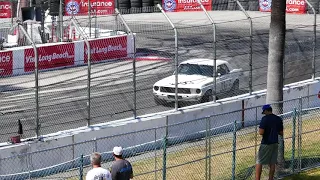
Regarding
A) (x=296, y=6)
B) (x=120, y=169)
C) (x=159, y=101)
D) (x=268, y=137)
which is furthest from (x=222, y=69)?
(x=120, y=169)

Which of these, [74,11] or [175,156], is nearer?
[175,156]

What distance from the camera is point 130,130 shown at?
2128cm

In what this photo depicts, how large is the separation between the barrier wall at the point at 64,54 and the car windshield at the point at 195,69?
207cm

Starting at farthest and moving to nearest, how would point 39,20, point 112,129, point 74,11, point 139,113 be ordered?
point 74,11, point 39,20, point 139,113, point 112,129

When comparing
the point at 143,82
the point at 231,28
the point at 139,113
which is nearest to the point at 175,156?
the point at 139,113

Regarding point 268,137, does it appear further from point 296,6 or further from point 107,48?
point 296,6

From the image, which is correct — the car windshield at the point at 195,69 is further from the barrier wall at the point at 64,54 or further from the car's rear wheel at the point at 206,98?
the barrier wall at the point at 64,54

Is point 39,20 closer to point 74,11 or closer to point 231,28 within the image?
point 74,11

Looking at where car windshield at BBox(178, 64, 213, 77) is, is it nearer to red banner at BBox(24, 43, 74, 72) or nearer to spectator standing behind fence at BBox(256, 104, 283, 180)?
red banner at BBox(24, 43, 74, 72)

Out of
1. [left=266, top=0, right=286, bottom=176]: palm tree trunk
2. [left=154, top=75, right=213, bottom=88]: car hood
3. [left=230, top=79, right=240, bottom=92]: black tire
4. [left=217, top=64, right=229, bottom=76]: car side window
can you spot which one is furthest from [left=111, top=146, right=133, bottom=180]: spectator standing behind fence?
[left=230, top=79, right=240, bottom=92]: black tire

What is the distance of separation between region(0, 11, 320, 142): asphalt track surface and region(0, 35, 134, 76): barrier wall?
89cm

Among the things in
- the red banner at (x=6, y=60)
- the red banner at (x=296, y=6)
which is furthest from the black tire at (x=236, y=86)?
the red banner at (x=296, y=6)

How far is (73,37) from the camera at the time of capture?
32.7 meters

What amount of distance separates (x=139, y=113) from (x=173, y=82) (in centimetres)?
194
